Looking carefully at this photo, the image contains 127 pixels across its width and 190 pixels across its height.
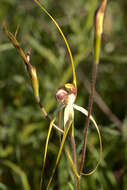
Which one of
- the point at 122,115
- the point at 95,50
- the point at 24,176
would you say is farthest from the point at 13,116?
the point at 95,50

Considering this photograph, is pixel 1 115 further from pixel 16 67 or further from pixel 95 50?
pixel 95 50

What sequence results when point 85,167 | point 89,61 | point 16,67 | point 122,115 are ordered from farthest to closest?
1. point 89,61
2. point 16,67
3. point 122,115
4. point 85,167

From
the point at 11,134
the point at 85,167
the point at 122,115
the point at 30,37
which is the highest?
the point at 30,37

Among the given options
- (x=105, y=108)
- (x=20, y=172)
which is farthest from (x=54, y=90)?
(x=20, y=172)

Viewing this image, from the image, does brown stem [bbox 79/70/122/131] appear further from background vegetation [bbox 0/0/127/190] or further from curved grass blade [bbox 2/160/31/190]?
curved grass blade [bbox 2/160/31/190]

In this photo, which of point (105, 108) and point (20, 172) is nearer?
point (20, 172)

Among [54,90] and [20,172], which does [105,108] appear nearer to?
[54,90]

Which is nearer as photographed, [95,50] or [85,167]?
[95,50]

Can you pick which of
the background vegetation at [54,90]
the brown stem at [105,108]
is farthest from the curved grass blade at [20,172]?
the brown stem at [105,108]
